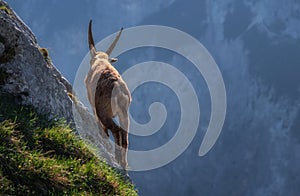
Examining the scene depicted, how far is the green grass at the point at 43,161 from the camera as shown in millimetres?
5359

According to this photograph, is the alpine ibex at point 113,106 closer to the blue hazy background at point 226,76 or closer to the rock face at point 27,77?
the rock face at point 27,77

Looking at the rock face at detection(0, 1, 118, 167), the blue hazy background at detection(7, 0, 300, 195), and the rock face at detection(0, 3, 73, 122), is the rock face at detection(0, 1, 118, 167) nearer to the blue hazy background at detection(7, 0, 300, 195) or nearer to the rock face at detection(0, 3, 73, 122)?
the rock face at detection(0, 3, 73, 122)

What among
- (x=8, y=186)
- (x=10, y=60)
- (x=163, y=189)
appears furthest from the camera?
(x=163, y=189)

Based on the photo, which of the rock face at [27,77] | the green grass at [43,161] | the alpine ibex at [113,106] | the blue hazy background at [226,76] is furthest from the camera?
the blue hazy background at [226,76]

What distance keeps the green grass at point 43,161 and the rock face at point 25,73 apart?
1.02ft

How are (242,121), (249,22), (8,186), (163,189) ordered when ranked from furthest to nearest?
(249,22) → (242,121) → (163,189) → (8,186)

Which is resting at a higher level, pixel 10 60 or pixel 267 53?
pixel 267 53

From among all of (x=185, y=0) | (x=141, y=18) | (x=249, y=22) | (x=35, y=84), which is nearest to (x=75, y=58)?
(x=141, y=18)

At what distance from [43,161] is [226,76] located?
3009 inches

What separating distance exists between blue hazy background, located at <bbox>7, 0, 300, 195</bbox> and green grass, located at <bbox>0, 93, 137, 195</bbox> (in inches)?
2283

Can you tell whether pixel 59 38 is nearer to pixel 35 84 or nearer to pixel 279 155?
pixel 279 155

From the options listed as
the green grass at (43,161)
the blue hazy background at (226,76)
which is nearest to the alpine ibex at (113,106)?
the green grass at (43,161)

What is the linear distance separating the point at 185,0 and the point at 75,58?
24.7m

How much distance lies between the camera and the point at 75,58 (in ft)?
297
